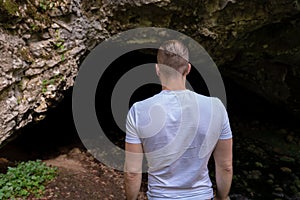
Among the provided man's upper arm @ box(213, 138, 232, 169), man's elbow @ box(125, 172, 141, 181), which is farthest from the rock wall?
man's upper arm @ box(213, 138, 232, 169)

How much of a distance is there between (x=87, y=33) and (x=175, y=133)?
278 cm

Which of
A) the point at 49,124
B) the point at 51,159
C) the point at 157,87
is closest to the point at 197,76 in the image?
the point at 157,87

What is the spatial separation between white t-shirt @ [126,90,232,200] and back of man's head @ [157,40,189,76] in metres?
0.13

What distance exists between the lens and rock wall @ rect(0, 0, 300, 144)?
3.83 m

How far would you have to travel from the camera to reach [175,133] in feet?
7.06

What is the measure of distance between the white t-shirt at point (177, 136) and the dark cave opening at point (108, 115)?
11.2 ft

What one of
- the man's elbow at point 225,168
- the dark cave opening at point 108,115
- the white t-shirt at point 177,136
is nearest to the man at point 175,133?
the white t-shirt at point 177,136

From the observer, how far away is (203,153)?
7.31 ft

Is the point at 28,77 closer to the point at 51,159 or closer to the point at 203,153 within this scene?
the point at 51,159

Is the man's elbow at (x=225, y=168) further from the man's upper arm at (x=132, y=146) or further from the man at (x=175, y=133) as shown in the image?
the man's upper arm at (x=132, y=146)

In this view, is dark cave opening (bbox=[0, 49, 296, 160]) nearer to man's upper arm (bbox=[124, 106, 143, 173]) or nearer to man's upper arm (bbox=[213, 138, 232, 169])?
man's upper arm (bbox=[124, 106, 143, 173])

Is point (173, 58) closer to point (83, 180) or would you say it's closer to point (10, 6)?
point (10, 6)

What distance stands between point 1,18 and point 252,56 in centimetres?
390

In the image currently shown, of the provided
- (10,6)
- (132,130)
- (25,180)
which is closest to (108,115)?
(25,180)
